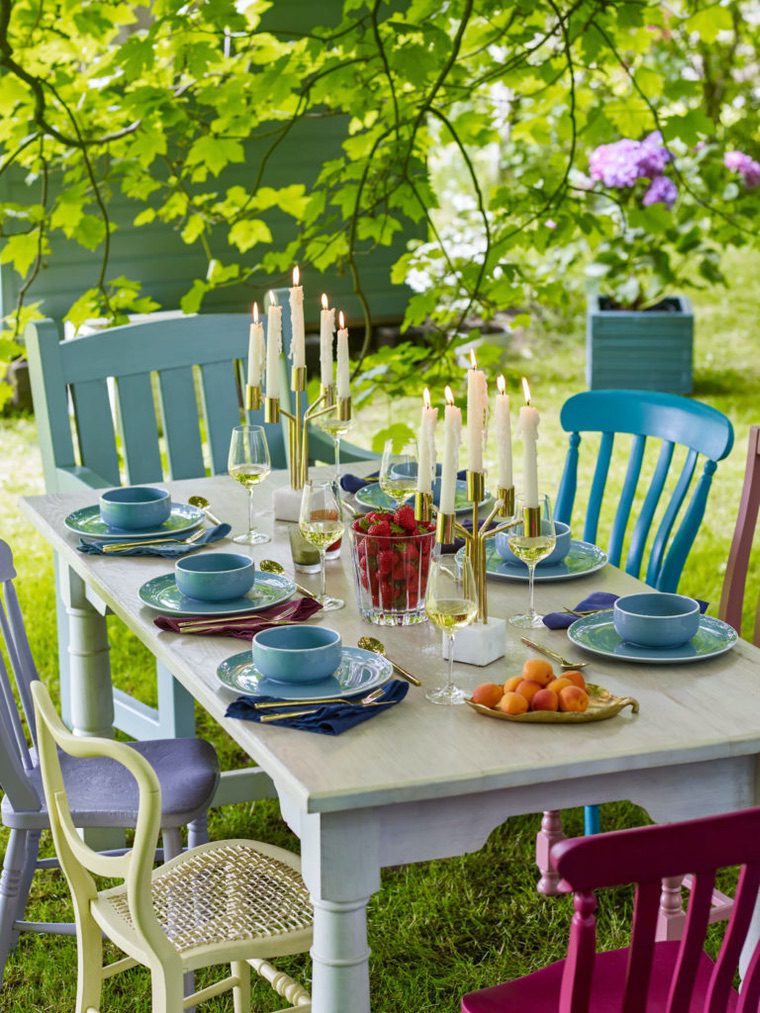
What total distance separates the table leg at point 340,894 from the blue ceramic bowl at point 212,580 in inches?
27.1

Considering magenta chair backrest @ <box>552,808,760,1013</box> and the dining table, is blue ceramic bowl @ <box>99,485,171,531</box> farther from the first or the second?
magenta chair backrest @ <box>552,808,760,1013</box>

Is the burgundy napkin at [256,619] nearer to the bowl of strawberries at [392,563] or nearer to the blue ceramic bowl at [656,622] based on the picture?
the bowl of strawberries at [392,563]

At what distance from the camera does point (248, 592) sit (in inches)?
95.8

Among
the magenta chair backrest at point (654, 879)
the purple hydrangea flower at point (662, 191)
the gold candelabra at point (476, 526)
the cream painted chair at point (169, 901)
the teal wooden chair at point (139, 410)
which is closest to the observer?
the magenta chair backrest at point (654, 879)

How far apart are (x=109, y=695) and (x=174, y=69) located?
6.89ft

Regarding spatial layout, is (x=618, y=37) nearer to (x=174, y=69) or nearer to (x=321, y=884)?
(x=174, y=69)

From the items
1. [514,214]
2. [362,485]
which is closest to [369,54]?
[514,214]

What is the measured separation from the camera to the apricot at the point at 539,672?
6.42 ft

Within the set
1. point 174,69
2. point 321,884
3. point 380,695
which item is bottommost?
point 321,884

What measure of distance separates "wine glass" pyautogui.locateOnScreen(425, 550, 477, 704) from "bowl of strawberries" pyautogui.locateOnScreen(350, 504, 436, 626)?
31 cm

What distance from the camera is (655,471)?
9.95 ft

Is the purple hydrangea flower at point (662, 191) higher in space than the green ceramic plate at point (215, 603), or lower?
higher

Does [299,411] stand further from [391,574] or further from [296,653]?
[296,653]

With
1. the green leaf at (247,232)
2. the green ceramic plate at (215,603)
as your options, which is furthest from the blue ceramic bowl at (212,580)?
the green leaf at (247,232)
